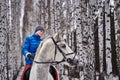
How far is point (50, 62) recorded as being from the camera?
699 cm

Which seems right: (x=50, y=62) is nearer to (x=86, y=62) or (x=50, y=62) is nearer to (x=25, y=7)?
(x=86, y=62)

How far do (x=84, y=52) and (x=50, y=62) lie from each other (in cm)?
422

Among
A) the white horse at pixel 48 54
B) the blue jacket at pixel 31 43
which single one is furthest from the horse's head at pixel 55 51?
the blue jacket at pixel 31 43

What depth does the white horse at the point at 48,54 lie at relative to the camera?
6832mm

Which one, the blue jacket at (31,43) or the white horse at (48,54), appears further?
the blue jacket at (31,43)

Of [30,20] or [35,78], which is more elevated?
[30,20]

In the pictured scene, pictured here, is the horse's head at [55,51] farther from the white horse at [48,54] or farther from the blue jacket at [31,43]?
the blue jacket at [31,43]

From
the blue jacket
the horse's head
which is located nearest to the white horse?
the horse's head

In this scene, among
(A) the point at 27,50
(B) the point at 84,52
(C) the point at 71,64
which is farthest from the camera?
(B) the point at 84,52

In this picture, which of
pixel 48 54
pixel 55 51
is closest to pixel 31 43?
pixel 48 54

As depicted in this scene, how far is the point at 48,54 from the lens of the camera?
698 cm

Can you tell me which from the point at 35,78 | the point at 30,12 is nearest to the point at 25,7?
the point at 30,12

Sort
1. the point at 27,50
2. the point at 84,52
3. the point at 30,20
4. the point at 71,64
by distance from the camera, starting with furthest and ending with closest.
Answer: the point at 30,20, the point at 84,52, the point at 27,50, the point at 71,64

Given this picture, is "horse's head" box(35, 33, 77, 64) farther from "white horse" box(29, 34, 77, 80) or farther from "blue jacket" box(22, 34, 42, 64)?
"blue jacket" box(22, 34, 42, 64)
